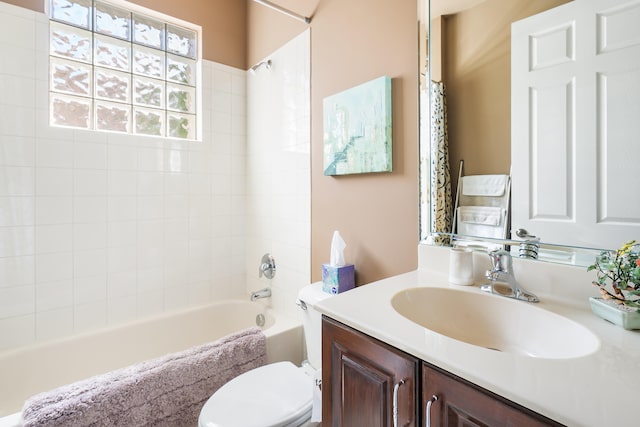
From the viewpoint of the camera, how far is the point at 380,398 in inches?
28.8

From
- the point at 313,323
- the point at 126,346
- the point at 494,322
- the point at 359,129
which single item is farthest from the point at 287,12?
the point at 126,346

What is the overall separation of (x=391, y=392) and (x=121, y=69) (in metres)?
2.51

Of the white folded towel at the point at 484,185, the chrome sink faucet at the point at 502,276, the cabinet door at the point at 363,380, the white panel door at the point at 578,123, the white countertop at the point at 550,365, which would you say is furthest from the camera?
the white folded towel at the point at 484,185

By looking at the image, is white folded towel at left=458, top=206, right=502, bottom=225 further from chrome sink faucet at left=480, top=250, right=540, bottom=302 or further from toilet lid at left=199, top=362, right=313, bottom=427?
toilet lid at left=199, top=362, right=313, bottom=427

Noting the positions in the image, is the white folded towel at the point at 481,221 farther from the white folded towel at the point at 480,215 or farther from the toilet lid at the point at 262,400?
the toilet lid at the point at 262,400

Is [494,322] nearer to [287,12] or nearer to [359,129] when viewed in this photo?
[359,129]

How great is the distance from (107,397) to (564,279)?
168 centimetres

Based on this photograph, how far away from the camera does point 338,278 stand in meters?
1.53

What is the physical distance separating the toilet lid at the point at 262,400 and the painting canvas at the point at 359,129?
102 centimetres

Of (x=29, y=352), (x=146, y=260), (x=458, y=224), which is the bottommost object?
(x=29, y=352)

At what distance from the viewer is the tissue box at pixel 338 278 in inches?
60.3

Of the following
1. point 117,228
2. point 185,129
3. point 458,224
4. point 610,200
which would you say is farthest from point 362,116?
point 117,228

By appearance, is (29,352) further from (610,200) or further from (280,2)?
(610,200)

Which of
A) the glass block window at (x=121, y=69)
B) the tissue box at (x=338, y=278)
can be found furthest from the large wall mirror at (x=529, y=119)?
the glass block window at (x=121, y=69)
